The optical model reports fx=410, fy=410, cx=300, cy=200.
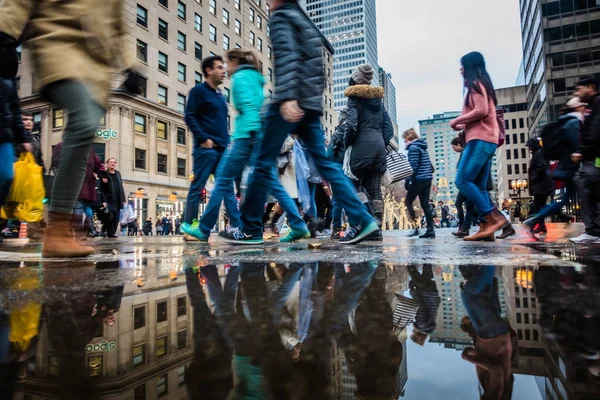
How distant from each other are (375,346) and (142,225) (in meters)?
32.2

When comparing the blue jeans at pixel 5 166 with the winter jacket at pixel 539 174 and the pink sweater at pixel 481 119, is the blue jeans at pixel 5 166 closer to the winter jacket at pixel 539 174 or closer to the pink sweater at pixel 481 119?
the pink sweater at pixel 481 119

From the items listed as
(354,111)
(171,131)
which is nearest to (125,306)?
(354,111)

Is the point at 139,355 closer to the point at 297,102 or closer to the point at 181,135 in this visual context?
the point at 297,102

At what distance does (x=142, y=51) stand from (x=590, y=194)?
33886 mm

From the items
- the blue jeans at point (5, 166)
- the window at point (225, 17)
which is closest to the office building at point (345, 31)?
the window at point (225, 17)

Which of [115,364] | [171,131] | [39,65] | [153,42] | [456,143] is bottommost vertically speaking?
[115,364]

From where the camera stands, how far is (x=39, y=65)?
2600 mm

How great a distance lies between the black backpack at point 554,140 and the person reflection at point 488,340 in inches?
207

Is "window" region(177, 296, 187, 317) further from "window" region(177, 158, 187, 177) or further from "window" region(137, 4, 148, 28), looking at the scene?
"window" region(137, 4, 148, 28)

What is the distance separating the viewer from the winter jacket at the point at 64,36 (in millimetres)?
2531

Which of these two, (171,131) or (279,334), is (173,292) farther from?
(171,131)

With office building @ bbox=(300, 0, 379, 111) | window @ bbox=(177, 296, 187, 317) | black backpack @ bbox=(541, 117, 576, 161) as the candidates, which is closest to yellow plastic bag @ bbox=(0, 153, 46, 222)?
window @ bbox=(177, 296, 187, 317)

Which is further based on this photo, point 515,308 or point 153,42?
point 153,42

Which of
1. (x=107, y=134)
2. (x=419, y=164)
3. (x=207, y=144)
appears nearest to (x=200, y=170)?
(x=207, y=144)
